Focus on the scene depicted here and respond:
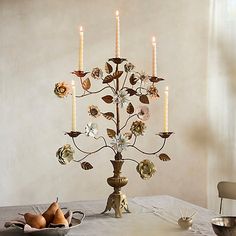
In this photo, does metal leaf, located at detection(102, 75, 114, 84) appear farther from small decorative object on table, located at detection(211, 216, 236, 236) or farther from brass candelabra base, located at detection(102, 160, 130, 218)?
small decorative object on table, located at detection(211, 216, 236, 236)

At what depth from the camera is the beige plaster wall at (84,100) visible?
3.79 m

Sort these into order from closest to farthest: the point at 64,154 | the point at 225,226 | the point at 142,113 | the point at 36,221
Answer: the point at 225,226, the point at 36,221, the point at 64,154, the point at 142,113

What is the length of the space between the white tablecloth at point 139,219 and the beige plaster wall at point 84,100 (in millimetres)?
1238

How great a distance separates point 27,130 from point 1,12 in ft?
3.02

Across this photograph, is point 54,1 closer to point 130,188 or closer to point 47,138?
point 47,138

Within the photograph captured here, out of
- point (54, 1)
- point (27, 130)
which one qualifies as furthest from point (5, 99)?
point (54, 1)

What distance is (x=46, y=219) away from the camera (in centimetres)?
199

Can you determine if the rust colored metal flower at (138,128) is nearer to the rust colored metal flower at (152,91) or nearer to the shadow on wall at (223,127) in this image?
the rust colored metal flower at (152,91)

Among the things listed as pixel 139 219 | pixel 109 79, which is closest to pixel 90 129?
pixel 109 79

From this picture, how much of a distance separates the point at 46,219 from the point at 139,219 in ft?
1.50

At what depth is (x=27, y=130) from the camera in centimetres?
381

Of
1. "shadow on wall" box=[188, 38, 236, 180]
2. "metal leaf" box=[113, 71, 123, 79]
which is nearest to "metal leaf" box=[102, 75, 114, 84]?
"metal leaf" box=[113, 71, 123, 79]

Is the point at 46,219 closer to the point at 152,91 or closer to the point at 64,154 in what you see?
the point at 64,154

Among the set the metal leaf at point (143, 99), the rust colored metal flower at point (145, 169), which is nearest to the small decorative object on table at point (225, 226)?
the rust colored metal flower at point (145, 169)
